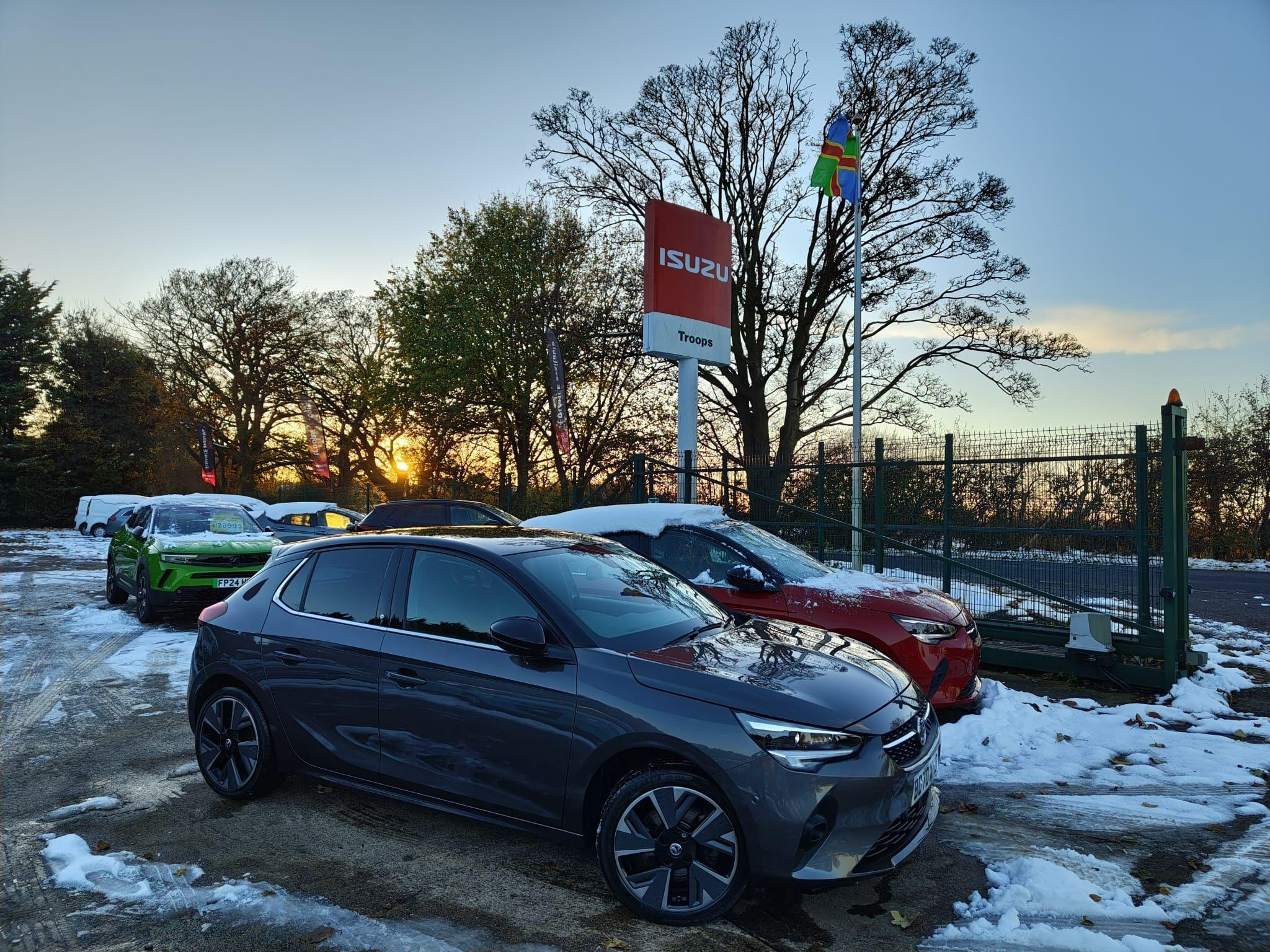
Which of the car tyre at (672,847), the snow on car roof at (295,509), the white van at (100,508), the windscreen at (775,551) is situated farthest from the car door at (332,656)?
the white van at (100,508)

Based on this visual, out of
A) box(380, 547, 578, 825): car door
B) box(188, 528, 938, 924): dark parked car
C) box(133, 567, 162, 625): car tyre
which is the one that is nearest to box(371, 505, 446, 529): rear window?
box(133, 567, 162, 625): car tyre

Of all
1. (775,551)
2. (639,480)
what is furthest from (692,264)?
(775,551)

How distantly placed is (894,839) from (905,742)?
1.29ft

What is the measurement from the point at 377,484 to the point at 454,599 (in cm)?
3860

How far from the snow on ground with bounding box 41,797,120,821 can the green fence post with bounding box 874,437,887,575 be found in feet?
26.4

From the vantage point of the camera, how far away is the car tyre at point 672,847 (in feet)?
11.1

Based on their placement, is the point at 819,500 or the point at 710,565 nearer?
the point at 710,565

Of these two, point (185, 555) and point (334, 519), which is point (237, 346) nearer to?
point (334, 519)

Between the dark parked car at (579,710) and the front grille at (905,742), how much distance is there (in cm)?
1

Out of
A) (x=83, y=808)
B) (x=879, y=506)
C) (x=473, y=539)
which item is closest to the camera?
(x=473, y=539)

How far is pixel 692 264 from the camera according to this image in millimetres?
14031

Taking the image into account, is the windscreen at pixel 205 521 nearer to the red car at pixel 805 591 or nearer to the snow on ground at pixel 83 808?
the red car at pixel 805 591

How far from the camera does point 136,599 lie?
11570 mm

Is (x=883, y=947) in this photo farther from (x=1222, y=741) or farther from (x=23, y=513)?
(x=23, y=513)
